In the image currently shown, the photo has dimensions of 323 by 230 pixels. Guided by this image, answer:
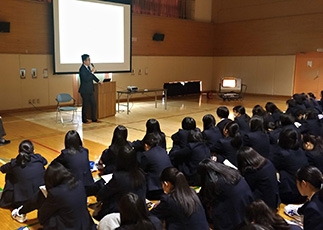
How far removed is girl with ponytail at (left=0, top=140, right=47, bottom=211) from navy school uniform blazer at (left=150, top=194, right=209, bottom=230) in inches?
64.1

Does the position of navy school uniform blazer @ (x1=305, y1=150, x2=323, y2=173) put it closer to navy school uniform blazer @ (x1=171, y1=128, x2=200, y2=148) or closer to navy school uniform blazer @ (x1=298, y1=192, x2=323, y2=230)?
navy school uniform blazer @ (x1=171, y1=128, x2=200, y2=148)

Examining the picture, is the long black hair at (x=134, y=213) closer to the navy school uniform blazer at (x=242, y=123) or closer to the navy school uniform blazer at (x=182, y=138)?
the navy school uniform blazer at (x=182, y=138)

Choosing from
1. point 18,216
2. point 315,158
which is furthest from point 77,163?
point 315,158

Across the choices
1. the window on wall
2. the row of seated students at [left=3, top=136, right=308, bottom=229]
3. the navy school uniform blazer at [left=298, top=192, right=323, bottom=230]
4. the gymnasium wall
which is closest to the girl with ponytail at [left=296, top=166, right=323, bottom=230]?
the navy school uniform blazer at [left=298, top=192, right=323, bottom=230]

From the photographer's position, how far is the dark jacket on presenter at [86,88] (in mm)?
7914

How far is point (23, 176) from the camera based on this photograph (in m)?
3.24

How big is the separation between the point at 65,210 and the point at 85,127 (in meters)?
5.19

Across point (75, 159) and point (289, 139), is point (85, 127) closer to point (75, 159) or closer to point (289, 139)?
point (75, 159)

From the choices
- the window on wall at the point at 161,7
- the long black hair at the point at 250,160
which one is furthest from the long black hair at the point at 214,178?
the window on wall at the point at 161,7

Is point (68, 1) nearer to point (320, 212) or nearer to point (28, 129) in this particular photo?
point (28, 129)

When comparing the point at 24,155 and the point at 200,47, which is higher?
the point at 200,47

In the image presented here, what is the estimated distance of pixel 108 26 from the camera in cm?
1045

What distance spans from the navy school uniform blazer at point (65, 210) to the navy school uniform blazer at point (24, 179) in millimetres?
848

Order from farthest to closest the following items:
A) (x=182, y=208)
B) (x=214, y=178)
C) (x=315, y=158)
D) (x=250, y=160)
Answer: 1. (x=315, y=158)
2. (x=250, y=160)
3. (x=214, y=178)
4. (x=182, y=208)
